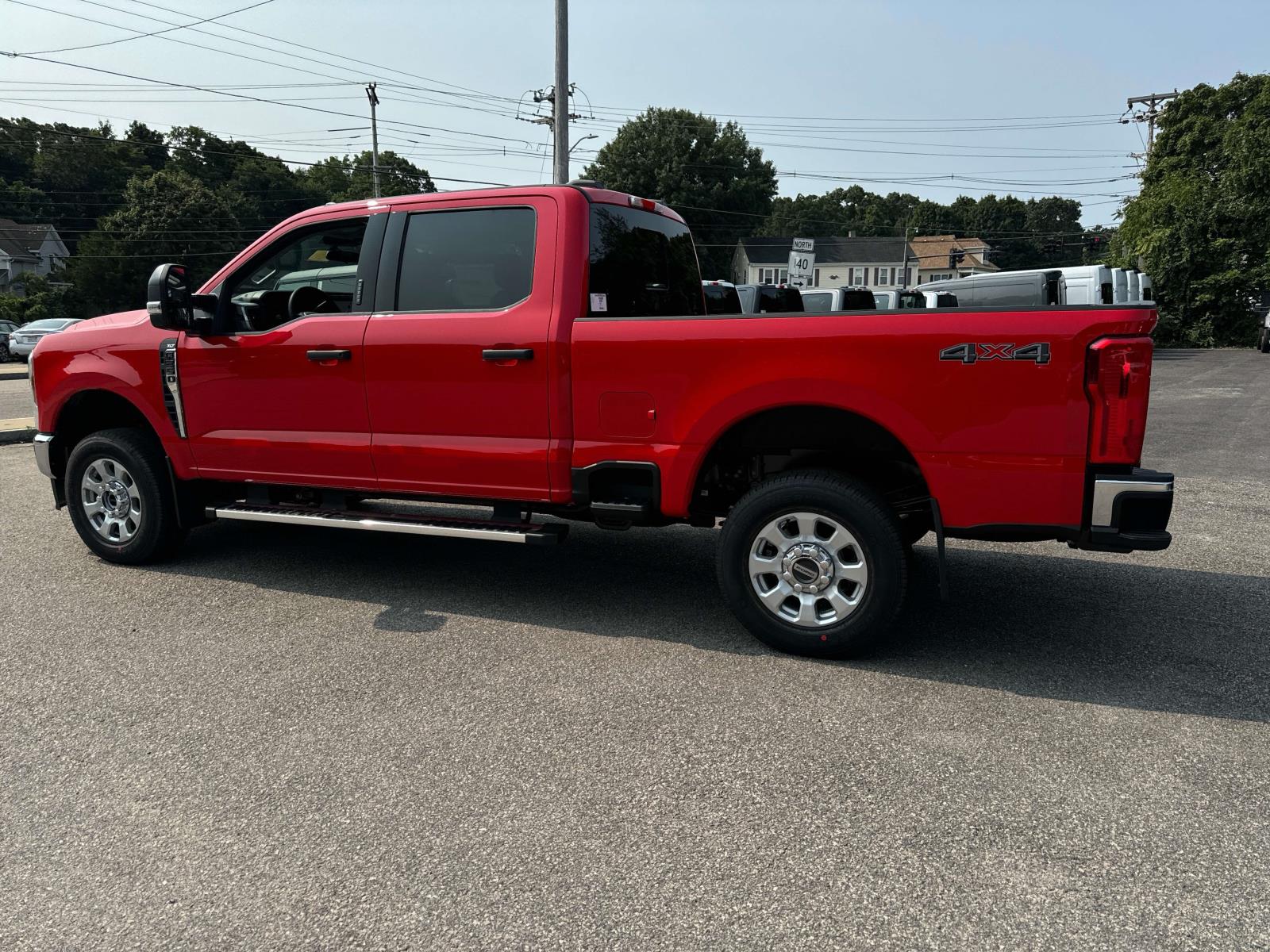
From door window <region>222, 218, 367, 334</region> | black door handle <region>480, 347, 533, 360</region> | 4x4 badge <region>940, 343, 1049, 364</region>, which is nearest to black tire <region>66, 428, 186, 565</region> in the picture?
door window <region>222, 218, 367, 334</region>

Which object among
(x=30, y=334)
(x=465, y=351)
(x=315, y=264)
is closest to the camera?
(x=465, y=351)

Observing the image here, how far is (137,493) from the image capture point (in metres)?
5.48

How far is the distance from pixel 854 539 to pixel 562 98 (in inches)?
604

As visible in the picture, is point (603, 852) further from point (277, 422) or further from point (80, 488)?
point (80, 488)

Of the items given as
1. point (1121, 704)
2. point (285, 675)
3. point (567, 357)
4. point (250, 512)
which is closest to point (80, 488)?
point (250, 512)

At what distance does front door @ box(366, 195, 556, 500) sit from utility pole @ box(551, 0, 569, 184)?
13327 millimetres

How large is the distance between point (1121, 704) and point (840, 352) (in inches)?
71.3

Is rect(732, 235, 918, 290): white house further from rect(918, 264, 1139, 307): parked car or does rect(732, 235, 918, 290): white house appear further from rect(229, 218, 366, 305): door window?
rect(229, 218, 366, 305): door window

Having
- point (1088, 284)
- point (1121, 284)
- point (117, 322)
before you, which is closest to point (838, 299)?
point (1088, 284)

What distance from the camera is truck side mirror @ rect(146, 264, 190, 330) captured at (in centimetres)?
494

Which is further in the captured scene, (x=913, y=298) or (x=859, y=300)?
(x=913, y=298)

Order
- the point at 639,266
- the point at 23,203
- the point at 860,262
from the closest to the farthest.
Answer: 1. the point at 639,266
2. the point at 23,203
3. the point at 860,262

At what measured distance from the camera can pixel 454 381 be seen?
4531mm

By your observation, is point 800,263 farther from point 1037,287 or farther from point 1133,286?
point 1133,286
